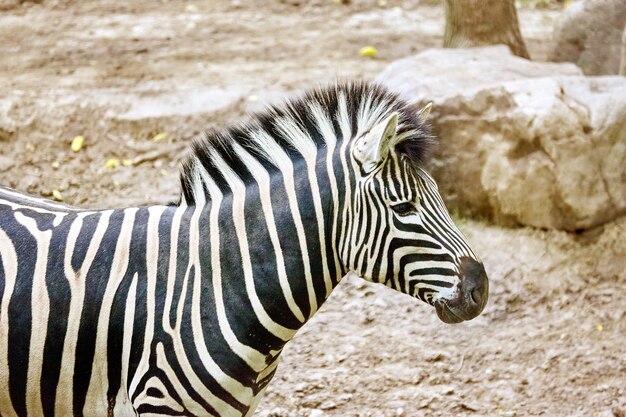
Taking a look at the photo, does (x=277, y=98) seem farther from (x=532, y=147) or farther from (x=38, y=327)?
(x=38, y=327)

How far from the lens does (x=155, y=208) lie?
11.9ft

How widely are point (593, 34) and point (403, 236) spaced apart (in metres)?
6.09

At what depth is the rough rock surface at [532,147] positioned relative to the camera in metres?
6.72

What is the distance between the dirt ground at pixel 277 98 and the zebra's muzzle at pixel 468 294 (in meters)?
1.48

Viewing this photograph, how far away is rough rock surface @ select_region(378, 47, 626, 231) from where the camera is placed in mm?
6719

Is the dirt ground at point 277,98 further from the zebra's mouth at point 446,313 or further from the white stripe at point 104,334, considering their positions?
the white stripe at point 104,334

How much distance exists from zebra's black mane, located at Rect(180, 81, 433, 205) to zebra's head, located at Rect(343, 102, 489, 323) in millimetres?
96

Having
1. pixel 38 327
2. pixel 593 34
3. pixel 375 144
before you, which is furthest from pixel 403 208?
pixel 593 34

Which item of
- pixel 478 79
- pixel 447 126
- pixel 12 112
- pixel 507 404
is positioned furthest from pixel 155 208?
pixel 12 112

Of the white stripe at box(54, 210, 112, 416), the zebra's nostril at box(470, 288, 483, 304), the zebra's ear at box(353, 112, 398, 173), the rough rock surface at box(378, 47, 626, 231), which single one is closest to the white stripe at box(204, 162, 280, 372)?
the white stripe at box(54, 210, 112, 416)

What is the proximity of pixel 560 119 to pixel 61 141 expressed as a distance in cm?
470

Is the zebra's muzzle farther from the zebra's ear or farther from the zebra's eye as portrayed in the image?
the zebra's ear

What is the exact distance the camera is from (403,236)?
340 centimetres

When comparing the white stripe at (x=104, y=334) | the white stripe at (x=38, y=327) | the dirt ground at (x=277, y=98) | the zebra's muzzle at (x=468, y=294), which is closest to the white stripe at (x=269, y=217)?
the white stripe at (x=104, y=334)
